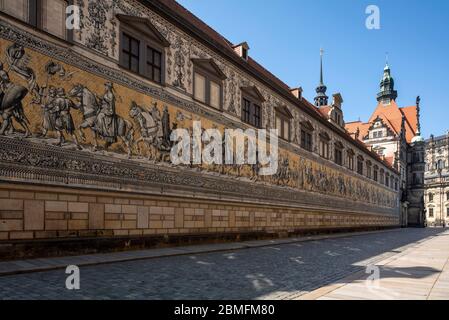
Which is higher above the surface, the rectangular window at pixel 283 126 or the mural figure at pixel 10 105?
the rectangular window at pixel 283 126

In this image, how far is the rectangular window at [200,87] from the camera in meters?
16.1

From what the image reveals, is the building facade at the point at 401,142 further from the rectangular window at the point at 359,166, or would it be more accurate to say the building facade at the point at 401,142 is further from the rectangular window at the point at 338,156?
the rectangular window at the point at 338,156

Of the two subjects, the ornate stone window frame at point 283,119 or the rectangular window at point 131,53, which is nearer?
the rectangular window at point 131,53

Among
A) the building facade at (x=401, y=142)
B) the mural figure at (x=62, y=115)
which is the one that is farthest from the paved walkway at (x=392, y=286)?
the building facade at (x=401, y=142)

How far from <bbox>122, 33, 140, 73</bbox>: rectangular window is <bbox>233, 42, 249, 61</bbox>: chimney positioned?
7.80 m

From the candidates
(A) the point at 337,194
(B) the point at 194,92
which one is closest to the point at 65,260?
(B) the point at 194,92

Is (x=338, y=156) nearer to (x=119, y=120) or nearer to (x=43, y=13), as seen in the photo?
(x=119, y=120)

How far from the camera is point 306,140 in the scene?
26.9 m

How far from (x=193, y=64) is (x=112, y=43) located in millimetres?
4323

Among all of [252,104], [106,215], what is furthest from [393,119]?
[106,215]

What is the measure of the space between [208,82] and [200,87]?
70 cm

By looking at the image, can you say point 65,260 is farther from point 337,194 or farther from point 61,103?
point 337,194

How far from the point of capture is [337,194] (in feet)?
105

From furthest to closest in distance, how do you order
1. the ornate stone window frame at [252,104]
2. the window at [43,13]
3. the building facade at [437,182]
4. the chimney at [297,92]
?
the building facade at [437,182]
the chimney at [297,92]
the ornate stone window frame at [252,104]
the window at [43,13]
